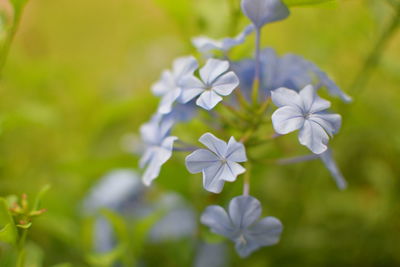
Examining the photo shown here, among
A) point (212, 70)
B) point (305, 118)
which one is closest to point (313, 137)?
point (305, 118)

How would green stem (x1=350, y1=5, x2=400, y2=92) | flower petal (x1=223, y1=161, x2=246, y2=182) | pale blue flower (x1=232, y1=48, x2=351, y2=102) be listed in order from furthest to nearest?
green stem (x1=350, y1=5, x2=400, y2=92) → pale blue flower (x1=232, y1=48, x2=351, y2=102) → flower petal (x1=223, y1=161, x2=246, y2=182)

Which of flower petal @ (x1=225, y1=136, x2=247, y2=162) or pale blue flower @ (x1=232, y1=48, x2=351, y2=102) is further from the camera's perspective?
pale blue flower @ (x1=232, y1=48, x2=351, y2=102)

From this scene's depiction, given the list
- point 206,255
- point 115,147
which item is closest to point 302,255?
point 206,255

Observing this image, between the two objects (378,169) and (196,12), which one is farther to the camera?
(378,169)

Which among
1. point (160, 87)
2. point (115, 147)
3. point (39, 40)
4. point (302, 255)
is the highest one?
point (160, 87)

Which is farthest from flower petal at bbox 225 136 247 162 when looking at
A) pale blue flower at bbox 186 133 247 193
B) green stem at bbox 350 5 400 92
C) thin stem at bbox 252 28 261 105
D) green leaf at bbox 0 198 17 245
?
green stem at bbox 350 5 400 92

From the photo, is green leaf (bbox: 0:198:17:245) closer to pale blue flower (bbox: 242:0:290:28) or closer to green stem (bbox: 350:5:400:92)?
pale blue flower (bbox: 242:0:290:28)

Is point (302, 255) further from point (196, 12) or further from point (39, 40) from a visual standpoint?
point (39, 40)
